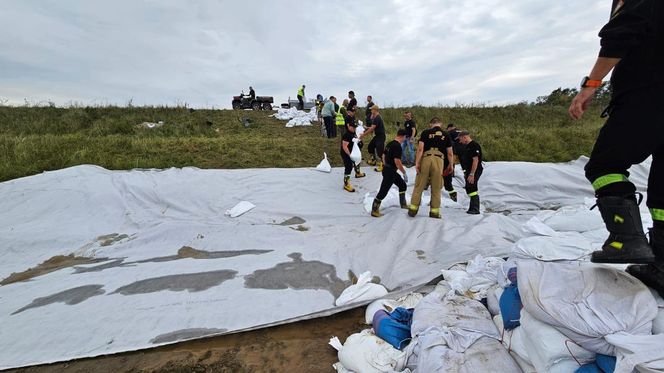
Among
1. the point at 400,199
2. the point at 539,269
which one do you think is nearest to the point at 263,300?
the point at 539,269

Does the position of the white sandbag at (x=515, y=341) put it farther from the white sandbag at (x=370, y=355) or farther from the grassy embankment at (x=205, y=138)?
the grassy embankment at (x=205, y=138)

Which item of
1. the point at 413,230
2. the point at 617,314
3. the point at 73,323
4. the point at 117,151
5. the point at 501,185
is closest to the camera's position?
the point at 617,314

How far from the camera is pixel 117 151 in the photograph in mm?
7426

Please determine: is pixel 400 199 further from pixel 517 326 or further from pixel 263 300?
pixel 517 326

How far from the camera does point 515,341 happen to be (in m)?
1.60

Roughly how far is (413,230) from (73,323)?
135 inches

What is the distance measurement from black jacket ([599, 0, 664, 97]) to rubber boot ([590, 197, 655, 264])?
0.53m

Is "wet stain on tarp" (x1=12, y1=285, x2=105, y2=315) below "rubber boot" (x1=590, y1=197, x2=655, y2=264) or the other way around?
below

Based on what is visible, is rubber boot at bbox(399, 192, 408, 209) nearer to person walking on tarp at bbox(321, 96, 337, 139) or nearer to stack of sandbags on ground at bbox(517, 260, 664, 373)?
stack of sandbags on ground at bbox(517, 260, 664, 373)

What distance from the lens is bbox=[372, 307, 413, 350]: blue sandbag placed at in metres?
1.98

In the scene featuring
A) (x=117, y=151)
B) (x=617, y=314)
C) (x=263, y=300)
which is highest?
(x=117, y=151)

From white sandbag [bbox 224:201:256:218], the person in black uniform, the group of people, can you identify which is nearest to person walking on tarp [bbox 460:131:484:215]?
the group of people

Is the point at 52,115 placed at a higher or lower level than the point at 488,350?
higher

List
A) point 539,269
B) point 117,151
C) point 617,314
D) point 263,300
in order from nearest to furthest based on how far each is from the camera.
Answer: point 617,314, point 539,269, point 263,300, point 117,151
